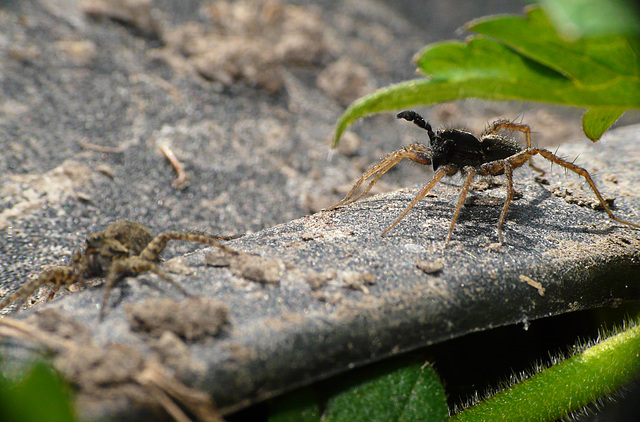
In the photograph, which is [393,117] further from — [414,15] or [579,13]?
[579,13]

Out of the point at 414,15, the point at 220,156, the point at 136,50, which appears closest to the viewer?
the point at 220,156

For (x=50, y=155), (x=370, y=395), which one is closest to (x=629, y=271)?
(x=370, y=395)

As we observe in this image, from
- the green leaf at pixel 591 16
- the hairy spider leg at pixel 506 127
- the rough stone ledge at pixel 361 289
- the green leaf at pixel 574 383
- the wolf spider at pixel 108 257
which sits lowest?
the green leaf at pixel 574 383

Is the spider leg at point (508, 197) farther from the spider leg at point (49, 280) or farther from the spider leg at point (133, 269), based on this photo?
the spider leg at point (49, 280)

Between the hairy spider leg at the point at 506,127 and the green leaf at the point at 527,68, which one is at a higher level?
the hairy spider leg at the point at 506,127

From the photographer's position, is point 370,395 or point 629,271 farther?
point 629,271

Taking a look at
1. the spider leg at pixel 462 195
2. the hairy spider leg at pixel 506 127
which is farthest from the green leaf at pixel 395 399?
the hairy spider leg at pixel 506 127

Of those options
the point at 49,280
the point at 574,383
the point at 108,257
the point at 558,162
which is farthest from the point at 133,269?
the point at 558,162
